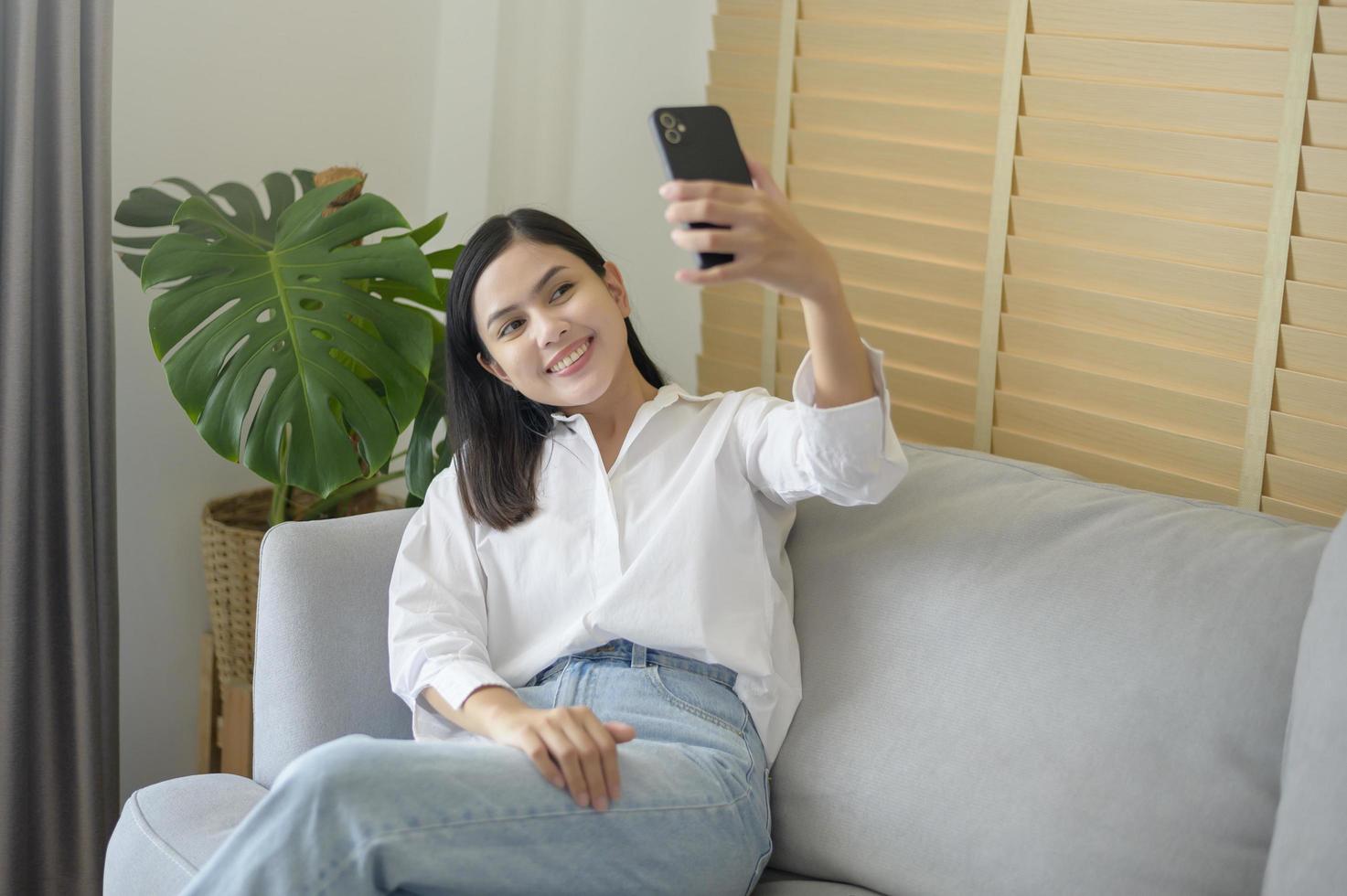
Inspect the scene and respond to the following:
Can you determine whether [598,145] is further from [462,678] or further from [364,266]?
[462,678]

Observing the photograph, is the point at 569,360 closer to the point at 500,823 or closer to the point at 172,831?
the point at 500,823

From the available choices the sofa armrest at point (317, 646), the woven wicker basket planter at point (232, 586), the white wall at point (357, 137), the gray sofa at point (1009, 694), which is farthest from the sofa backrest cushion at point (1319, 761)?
the woven wicker basket planter at point (232, 586)

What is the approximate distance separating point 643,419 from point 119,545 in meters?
1.21

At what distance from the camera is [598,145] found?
251 cm

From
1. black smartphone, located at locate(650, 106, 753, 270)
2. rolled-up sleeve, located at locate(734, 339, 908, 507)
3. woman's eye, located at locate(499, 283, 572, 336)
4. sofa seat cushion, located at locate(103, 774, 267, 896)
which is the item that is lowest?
sofa seat cushion, located at locate(103, 774, 267, 896)

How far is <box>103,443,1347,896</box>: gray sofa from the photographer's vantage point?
1.21 meters

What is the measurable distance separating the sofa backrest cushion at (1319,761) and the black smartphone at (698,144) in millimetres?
670

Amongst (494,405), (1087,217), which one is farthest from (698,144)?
(1087,217)

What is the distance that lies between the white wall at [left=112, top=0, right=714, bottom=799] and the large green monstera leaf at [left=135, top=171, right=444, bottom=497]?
48 cm

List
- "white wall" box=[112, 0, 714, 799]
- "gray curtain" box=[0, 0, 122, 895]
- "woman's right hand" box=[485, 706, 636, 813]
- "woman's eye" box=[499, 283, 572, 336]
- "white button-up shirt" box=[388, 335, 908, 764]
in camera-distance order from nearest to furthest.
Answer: "woman's right hand" box=[485, 706, 636, 813]
"white button-up shirt" box=[388, 335, 908, 764]
"woman's eye" box=[499, 283, 572, 336]
"gray curtain" box=[0, 0, 122, 895]
"white wall" box=[112, 0, 714, 799]

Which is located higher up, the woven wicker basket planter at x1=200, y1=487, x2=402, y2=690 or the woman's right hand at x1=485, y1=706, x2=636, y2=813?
the woman's right hand at x1=485, y1=706, x2=636, y2=813

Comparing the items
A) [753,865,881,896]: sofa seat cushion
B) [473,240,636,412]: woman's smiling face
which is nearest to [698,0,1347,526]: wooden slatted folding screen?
[473,240,636,412]: woman's smiling face

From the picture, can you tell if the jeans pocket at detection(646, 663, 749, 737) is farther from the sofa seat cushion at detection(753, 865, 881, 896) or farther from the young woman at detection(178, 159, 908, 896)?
the sofa seat cushion at detection(753, 865, 881, 896)

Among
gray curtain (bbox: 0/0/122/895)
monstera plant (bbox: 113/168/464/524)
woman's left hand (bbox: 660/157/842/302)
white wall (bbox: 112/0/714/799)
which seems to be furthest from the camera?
white wall (bbox: 112/0/714/799)
